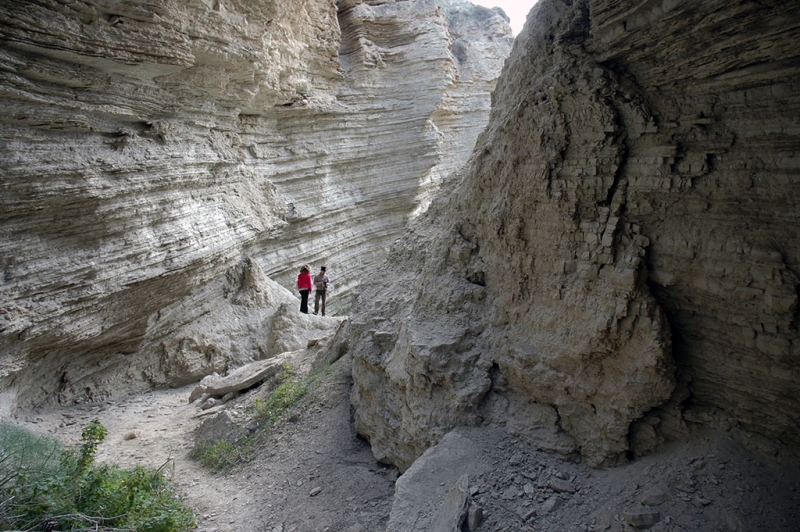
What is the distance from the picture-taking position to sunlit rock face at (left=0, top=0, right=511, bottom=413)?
20.0 feet

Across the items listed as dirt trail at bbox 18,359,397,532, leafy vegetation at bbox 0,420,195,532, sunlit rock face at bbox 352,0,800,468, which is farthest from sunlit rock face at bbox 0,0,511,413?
sunlit rock face at bbox 352,0,800,468

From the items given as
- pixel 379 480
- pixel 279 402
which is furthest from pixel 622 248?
pixel 279 402

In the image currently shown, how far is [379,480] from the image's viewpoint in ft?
15.5

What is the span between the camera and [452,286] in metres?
4.48

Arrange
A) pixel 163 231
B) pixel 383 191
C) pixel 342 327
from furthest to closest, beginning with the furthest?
pixel 383 191, pixel 163 231, pixel 342 327

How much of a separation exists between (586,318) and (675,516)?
1268 mm

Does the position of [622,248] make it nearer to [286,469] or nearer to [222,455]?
[286,469]

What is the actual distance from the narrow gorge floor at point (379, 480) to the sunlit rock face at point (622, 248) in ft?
0.68

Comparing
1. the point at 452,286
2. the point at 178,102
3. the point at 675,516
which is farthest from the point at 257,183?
the point at 675,516

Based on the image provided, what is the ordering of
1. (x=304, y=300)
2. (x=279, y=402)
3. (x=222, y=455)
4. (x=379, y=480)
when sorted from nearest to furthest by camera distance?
(x=379, y=480), (x=222, y=455), (x=279, y=402), (x=304, y=300)

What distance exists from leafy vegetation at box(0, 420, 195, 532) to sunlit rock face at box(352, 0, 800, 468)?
90.7 inches

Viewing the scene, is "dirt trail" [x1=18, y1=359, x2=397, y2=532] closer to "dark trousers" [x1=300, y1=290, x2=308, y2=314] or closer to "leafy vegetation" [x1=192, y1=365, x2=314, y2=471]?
"leafy vegetation" [x1=192, y1=365, x2=314, y2=471]

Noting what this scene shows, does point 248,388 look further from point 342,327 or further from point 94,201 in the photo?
point 94,201

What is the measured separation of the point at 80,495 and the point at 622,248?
4.97 metres
